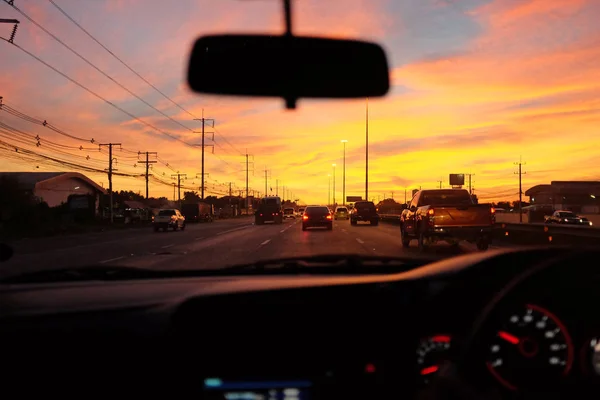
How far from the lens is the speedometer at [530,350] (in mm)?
2385

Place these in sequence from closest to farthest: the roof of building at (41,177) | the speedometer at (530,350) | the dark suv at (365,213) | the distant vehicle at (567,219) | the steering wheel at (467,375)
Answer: the steering wheel at (467,375) < the speedometer at (530,350) < the distant vehicle at (567,219) < the dark suv at (365,213) < the roof of building at (41,177)

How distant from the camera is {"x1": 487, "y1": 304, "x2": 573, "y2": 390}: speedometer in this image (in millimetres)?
2385

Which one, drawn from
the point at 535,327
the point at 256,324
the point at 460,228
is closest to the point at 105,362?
the point at 256,324

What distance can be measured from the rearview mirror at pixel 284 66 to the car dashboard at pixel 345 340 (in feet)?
8.51

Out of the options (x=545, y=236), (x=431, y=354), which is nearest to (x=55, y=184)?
(x=545, y=236)

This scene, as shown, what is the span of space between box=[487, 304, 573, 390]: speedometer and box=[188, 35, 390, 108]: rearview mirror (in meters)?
2.98

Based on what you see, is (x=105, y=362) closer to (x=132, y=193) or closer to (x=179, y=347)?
(x=179, y=347)

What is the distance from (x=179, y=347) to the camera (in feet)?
7.96

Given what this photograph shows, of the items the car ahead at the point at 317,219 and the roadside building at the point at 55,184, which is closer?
the car ahead at the point at 317,219

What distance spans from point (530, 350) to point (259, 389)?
3.94 feet

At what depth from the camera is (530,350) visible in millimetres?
2475

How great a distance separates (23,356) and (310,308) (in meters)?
1.28

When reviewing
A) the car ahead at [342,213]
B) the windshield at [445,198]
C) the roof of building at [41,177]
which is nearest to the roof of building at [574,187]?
the car ahead at [342,213]

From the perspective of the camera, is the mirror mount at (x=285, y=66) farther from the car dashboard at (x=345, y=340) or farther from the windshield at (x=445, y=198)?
the windshield at (x=445, y=198)
